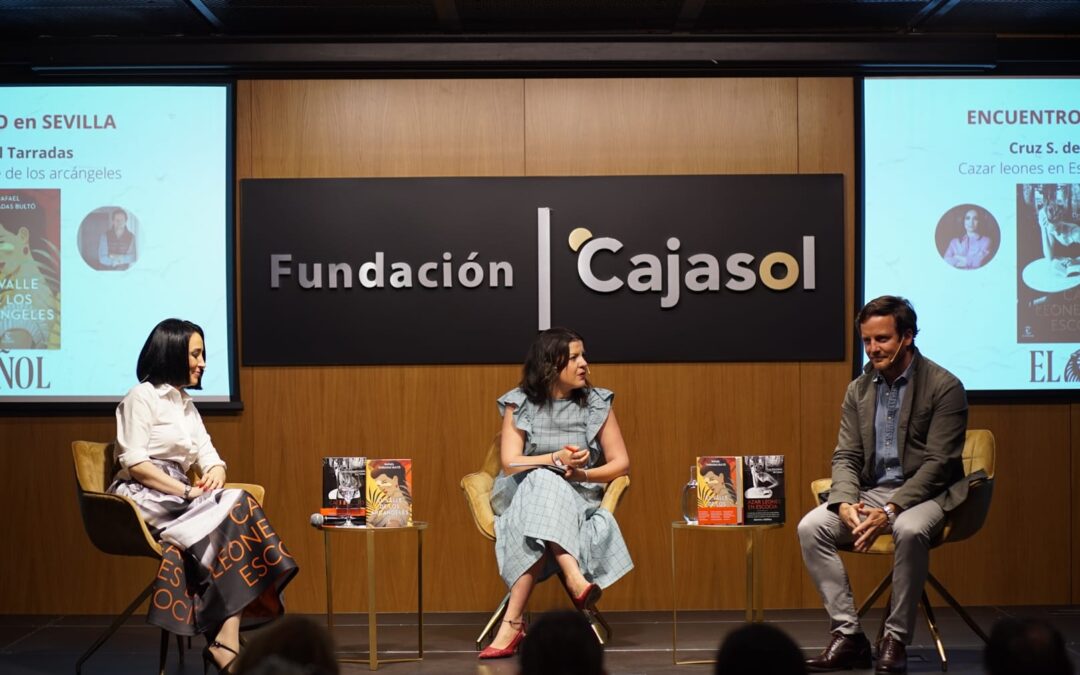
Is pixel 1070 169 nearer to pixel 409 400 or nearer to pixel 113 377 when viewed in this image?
pixel 409 400

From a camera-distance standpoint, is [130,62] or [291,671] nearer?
[291,671]

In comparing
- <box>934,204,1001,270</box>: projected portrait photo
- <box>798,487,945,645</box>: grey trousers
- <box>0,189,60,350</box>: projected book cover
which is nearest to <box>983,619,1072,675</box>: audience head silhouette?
<box>798,487,945,645</box>: grey trousers

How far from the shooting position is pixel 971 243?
6031 millimetres

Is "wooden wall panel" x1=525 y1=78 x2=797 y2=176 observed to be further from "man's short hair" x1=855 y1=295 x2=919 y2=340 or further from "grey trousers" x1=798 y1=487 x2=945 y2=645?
"grey trousers" x1=798 y1=487 x2=945 y2=645

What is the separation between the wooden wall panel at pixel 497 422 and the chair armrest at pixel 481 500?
2.08ft

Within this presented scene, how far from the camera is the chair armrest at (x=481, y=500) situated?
16.8ft

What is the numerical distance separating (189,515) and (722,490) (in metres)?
2.11

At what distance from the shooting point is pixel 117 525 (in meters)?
4.65

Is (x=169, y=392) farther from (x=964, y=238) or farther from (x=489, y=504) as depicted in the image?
(x=964, y=238)

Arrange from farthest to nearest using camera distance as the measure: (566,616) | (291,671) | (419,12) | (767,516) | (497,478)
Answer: (419,12)
(497,478)
(767,516)
(566,616)
(291,671)

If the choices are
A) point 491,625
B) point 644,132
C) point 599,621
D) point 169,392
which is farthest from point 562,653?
point 644,132

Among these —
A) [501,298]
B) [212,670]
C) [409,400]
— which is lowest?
[212,670]

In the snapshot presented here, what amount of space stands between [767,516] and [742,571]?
55.7 inches

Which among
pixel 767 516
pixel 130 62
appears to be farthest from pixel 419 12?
pixel 767 516
